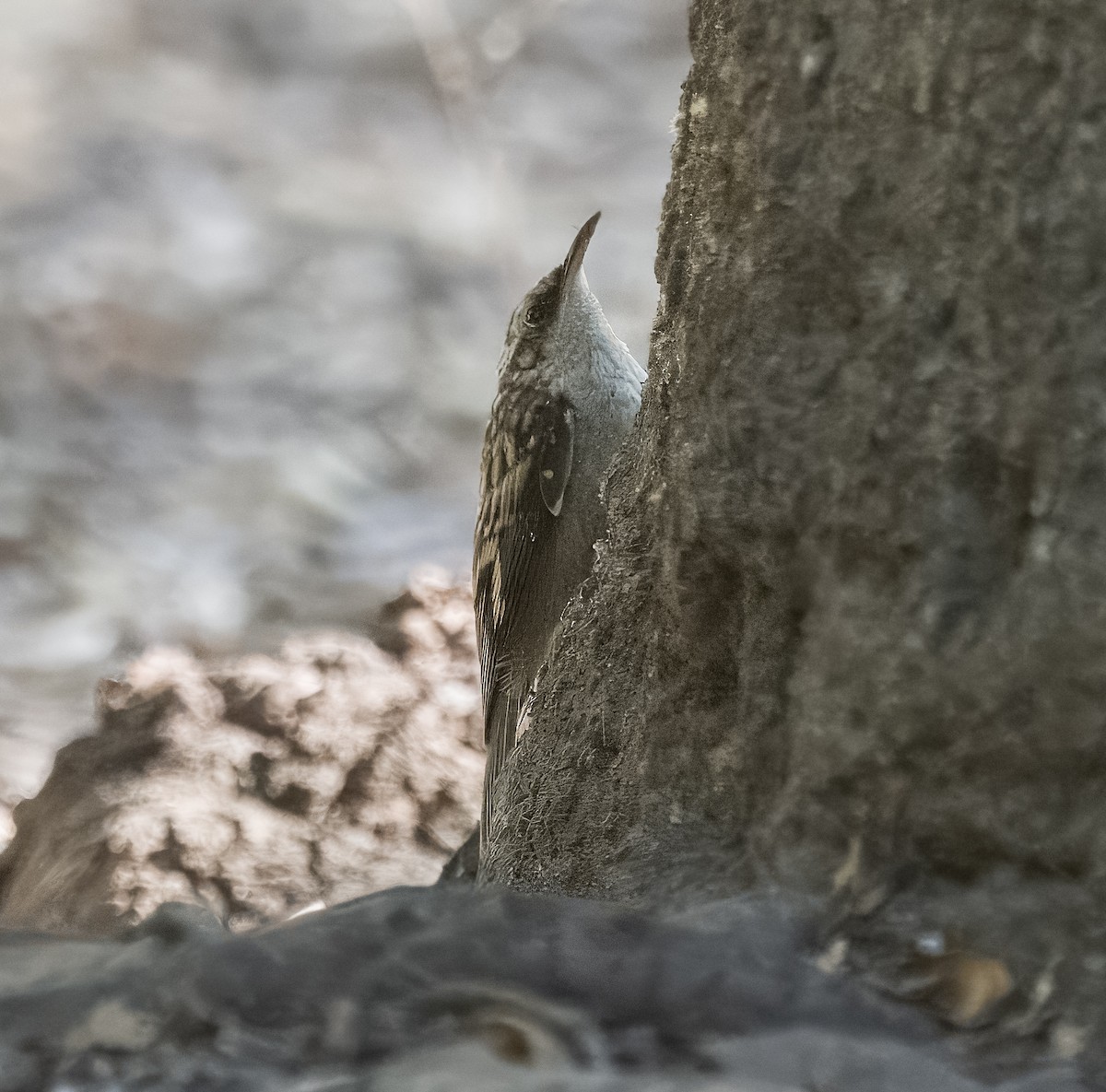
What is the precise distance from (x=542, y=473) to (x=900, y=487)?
5.94 ft

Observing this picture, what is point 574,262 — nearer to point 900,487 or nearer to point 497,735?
point 497,735

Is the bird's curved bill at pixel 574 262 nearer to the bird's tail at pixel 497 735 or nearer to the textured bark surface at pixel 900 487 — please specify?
the bird's tail at pixel 497 735

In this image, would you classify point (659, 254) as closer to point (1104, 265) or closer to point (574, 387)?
point (1104, 265)

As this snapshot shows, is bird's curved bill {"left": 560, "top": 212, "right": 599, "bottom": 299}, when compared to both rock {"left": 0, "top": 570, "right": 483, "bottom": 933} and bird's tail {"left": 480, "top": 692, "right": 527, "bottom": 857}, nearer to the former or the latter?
bird's tail {"left": 480, "top": 692, "right": 527, "bottom": 857}

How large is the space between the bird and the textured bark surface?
132cm

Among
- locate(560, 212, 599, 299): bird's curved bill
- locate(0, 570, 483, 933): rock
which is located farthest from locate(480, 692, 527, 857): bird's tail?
locate(0, 570, 483, 933): rock

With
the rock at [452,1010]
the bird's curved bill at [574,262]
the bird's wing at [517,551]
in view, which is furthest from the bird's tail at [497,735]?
the rock at [452,1010]

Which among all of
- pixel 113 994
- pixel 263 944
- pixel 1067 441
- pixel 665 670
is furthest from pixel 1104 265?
pixel 113 994

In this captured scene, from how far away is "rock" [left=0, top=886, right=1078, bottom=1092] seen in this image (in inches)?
41.0

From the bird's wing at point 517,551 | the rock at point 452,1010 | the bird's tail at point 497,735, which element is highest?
the bird's wing at point 517,551

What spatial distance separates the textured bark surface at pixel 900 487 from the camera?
1206mm

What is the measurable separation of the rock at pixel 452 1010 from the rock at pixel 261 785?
10.3ft

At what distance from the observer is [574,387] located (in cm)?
318

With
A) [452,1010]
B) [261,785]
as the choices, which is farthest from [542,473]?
[261,785]
